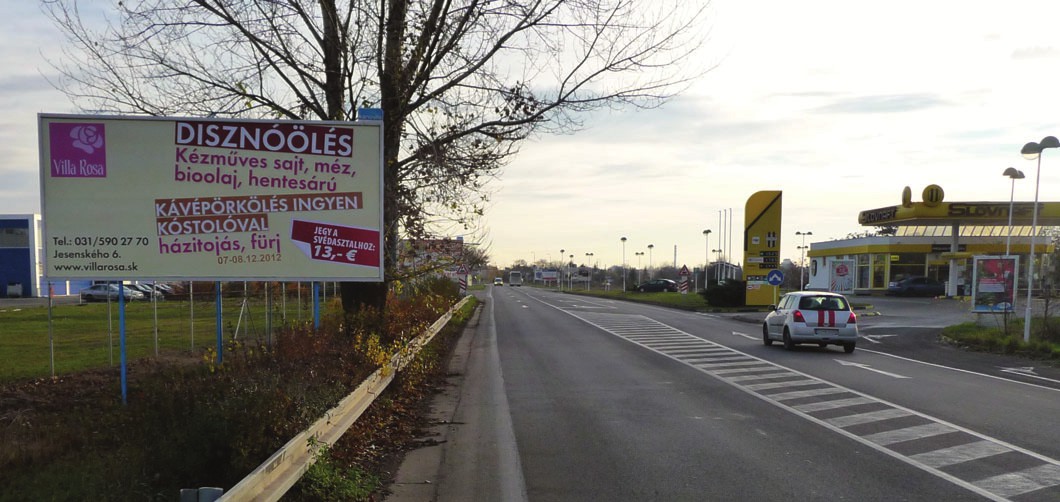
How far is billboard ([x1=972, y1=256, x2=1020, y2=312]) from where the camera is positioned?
80.3 feet

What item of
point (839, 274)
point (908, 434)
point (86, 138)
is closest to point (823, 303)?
point (908, 434)

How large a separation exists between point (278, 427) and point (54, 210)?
551 cm

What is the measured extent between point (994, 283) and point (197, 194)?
→ 25297mm

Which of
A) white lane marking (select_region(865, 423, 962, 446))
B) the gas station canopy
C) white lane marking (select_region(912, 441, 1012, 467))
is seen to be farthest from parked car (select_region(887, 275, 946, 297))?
white lane marking (select_region(912, 441, 1012, 467))

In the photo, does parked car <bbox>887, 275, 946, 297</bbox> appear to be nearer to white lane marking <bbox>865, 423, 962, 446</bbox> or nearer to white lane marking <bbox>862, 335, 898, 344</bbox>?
white lane marking <bbox>862, 335, 898, 344</bbox>

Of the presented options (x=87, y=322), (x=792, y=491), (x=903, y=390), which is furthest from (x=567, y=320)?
(x=792, y=491)

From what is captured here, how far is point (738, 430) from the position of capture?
923 cm

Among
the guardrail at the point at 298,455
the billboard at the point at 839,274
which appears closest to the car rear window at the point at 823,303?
the guardrail at the point at 298,455

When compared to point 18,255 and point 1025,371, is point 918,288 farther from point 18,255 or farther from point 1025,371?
point 18,255

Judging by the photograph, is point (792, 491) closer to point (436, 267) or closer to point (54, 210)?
point (436, 267)

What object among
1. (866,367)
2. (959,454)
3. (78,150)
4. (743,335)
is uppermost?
(78,150)

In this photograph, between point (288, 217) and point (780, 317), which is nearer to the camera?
point (288, 217)

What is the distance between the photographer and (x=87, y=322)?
27828 millimetres

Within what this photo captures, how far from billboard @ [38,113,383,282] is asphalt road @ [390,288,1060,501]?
3.15m
